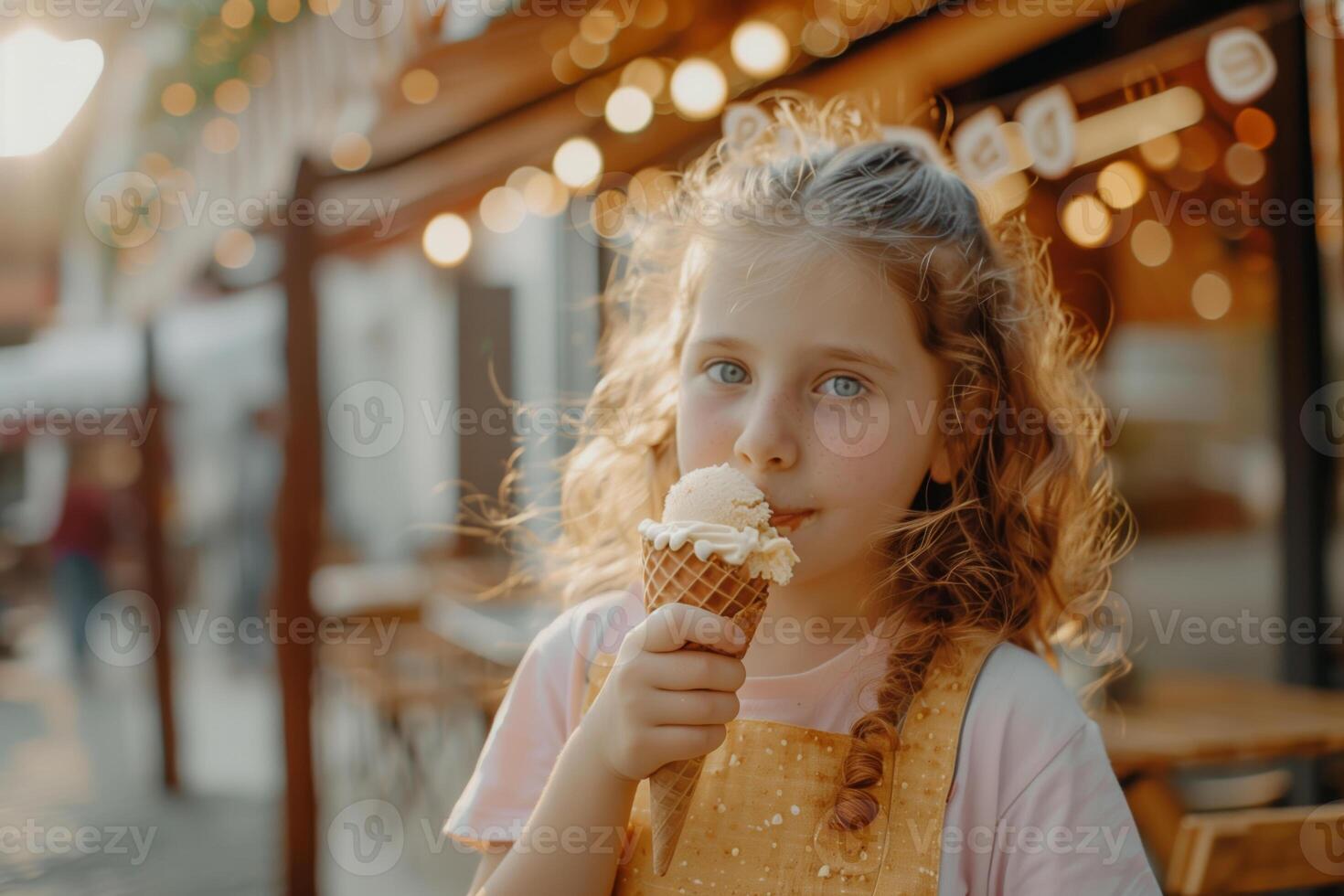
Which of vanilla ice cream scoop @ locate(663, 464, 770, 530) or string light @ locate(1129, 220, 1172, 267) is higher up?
string light @ locate(1129, 220, 1172, 267)

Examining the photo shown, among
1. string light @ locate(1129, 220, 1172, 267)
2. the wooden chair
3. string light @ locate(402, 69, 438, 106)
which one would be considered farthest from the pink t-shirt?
string light @ locate(1129, 220, 1172, 267)

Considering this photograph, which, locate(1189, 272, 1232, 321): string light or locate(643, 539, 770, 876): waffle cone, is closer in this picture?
locate(643, 539, 770, 876): waffle cone

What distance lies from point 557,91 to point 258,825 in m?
3.98

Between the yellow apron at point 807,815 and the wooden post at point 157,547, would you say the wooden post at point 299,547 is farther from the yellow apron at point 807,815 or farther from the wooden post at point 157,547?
the yellow apron at point 807,815

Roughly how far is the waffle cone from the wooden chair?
116 centimetres

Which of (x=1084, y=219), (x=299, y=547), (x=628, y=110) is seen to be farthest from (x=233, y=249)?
(x=1084, y=219)

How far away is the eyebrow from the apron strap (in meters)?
0.38

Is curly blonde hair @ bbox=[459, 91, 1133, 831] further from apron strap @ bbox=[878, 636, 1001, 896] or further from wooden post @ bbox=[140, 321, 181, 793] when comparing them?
wooden post @ bbox=[140, 321, 181, 793]

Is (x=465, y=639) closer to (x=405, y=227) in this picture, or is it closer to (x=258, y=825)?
(x=258, y=825)

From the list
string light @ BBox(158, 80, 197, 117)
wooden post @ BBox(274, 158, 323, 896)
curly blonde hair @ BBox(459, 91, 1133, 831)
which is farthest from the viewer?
string light @ BBox(158, 80, 197, 117)

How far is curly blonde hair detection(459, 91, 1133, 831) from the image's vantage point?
1428 millimetres

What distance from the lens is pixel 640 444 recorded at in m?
1.80

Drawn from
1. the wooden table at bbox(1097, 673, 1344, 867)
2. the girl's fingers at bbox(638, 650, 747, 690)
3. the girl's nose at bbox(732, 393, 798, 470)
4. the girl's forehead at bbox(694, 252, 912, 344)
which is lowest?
the wooden table at bbox(1097, 673, 1344, 867)

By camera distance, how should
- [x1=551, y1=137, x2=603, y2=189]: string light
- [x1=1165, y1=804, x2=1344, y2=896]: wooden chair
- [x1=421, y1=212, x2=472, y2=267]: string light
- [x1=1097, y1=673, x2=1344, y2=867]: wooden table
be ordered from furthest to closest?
1. [x1=421, y1=212, x2=472, y2=267]: string light
2. [x1=551, y1=137, x2=603, y2=189]: string light
3. [x1=1097, y1=673, x2=1344, y2=867]: wooden table
4. [x1=1165, y1=804, x2=1344, y2=896]: wooden chair
